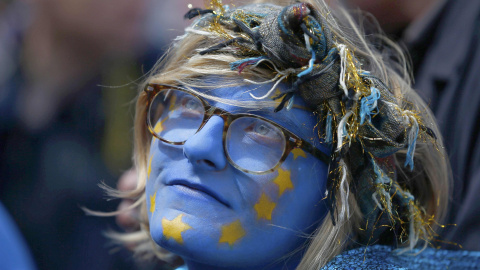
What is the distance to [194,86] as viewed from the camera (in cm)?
125

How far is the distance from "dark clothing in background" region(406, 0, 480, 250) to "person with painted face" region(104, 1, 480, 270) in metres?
0.41

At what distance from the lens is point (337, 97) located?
3.76 ft

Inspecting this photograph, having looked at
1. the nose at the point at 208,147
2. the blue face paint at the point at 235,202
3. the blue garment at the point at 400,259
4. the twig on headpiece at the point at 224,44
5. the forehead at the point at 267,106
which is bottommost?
the blue garment at the point at 400,259

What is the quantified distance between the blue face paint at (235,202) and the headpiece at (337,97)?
6 centimetres

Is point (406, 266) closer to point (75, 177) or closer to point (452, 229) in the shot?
point (452, 229)

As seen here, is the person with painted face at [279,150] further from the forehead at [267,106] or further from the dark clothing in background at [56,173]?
the dark clothing in background at [56,173]

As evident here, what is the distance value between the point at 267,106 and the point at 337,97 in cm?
18

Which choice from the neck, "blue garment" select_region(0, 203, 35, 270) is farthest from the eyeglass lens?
"blue garment" select_region(0, 203, 35, 270)

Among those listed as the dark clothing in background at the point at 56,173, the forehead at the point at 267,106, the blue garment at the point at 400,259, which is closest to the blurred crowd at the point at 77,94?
the dark clothing in background at the point at 56,173

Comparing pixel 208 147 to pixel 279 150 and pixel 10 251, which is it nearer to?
pixel 279 150

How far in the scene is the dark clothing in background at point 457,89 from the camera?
1.60m

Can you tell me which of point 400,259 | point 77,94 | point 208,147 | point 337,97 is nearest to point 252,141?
point 208,147

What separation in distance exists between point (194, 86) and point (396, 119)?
551 millimetres

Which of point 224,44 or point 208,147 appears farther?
point 224,44
